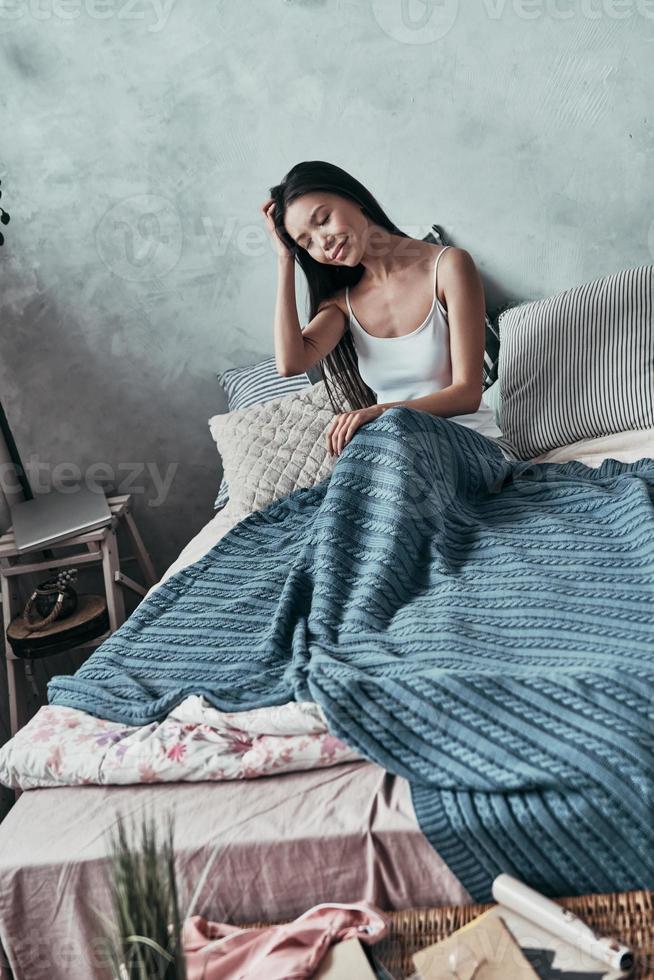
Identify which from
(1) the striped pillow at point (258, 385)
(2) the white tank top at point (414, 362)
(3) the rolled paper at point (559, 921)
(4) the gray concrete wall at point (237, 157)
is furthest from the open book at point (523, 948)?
(4) the gray concrete wall at point (237, 157)

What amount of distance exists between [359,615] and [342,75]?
1.81 meters

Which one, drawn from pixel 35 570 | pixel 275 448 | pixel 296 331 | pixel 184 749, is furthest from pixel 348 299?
pixel 184 749

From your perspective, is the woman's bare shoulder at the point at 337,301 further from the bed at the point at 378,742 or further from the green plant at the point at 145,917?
the green plant at the point at 145,917

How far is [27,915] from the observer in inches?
44.4

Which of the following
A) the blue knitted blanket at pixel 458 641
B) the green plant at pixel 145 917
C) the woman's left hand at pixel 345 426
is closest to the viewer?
the green plant at pixel 145 917

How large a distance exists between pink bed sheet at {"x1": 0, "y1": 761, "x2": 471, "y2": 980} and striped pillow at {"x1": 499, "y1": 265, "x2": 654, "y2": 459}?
138 cm

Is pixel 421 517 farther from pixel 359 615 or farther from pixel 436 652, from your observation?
pixel 436 652

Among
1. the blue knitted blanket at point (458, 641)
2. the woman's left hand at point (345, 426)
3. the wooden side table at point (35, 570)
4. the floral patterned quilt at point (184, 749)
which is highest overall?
the woman's left hand at point (345, 426)

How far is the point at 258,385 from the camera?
8.79 ft

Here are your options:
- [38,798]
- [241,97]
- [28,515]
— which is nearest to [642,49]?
[241,97]

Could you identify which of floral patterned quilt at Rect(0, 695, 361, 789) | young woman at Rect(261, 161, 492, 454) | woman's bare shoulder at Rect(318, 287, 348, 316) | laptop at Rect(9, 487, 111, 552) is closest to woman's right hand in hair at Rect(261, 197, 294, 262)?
young woman at Rect(261, 161, 492, 454)

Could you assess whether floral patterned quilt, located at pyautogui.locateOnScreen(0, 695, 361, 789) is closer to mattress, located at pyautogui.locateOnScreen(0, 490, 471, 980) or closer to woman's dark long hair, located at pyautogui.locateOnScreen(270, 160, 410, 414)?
mattress, located at pyautogui.locateOnScreen(0, 490, 471, 980)

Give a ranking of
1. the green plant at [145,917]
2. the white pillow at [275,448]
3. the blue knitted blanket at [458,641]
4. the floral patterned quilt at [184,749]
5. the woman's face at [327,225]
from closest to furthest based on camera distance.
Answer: the green plant at [145,917], the blue knitted blanket at [458,641], the floral patterned quilt at [184,749], the woman's face at [327,225], the white pillow at [275,448]

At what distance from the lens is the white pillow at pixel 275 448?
2207 millimetres
